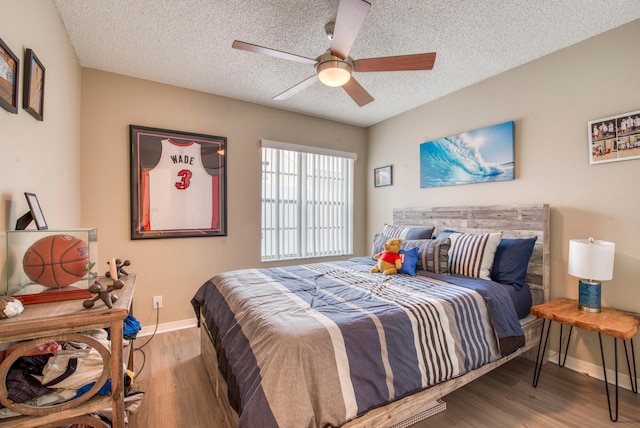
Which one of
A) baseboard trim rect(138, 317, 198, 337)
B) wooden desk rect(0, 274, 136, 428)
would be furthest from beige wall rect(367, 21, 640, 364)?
baseboard trim rect(138, 317, 198, 337)

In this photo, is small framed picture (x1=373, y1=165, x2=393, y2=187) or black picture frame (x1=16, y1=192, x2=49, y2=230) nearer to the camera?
black picture frame (x1=16, y1=192, x2=49, y2=230)

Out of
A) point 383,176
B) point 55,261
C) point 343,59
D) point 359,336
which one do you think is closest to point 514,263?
point 359,336

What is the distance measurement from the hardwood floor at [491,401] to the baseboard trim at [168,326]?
562mm

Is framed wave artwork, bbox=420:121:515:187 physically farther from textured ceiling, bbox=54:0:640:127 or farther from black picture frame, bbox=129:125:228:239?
black picture frame, bbox=129:125:228:239

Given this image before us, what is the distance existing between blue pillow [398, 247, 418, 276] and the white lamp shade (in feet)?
3.65

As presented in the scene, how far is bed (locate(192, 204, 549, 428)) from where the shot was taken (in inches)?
49.1

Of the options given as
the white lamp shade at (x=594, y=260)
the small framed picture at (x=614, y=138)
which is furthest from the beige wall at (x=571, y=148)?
the white lamp shade at (x=594, y=260)

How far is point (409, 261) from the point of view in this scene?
2.56m

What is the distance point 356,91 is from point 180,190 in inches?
83.9

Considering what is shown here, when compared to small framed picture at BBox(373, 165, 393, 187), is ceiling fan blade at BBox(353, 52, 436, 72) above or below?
above

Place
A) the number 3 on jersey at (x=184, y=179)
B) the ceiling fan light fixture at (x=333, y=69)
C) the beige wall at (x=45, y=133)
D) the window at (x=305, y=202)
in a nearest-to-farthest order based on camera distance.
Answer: the beige wall at (x=45, y=133) < the ceiling fan light fixture at (x=333, y=69) < the number 3 on jersey at (x=184, y=179) < the window at (x=305, y=202)

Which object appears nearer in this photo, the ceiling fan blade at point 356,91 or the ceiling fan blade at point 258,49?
the ceiling fan blade at point 258,49

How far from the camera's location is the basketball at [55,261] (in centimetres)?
123

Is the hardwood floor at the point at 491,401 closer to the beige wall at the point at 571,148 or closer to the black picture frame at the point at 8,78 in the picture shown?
the beige wall at the point at 571,148
